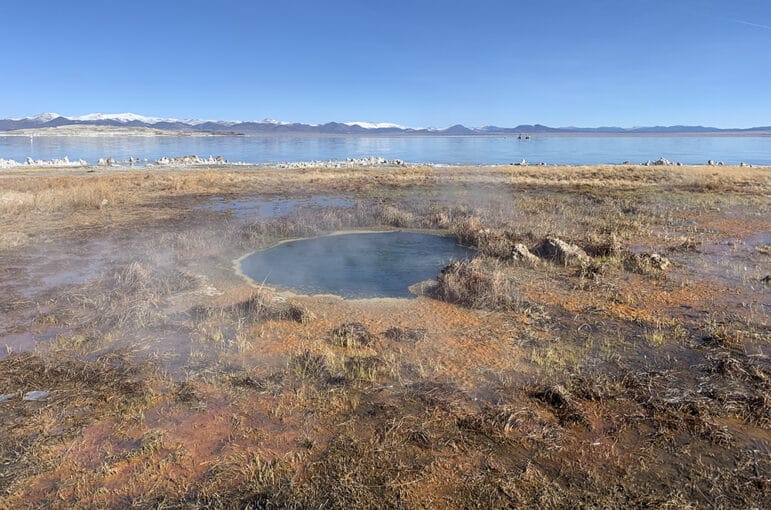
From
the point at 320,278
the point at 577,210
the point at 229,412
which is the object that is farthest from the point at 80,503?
the point at 577,210

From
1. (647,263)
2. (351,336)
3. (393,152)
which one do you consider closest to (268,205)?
(351,336)

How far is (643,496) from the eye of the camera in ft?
13.7

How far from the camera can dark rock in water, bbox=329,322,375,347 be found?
7363 millimetres

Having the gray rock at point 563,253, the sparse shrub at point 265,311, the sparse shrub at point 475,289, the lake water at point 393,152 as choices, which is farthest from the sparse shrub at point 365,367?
the lake water at point 393,152

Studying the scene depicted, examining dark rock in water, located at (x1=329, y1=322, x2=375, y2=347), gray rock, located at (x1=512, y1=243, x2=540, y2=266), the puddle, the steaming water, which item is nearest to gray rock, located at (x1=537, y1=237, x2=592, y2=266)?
gray rock, located at (x1=512, y1=243, x2=540, y2=266)

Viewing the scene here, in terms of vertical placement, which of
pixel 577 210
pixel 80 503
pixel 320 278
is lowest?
pixel 80 503

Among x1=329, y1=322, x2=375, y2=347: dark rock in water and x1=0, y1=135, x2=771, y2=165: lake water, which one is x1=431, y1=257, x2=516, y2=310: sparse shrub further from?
x1=0, y1=135, x2=771, y2=165: lake water

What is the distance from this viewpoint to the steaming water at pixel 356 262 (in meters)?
10.4

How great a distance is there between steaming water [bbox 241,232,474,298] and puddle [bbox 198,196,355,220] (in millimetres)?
5890

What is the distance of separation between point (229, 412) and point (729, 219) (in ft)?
66.8

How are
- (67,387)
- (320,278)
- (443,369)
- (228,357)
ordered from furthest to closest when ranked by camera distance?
1. (320,278)
2. (228,357)
3. (443,369)
4. (67,387)

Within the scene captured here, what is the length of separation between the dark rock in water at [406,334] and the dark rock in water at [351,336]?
12.9 inches

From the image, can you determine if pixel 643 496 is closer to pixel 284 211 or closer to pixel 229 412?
pixel 229 412

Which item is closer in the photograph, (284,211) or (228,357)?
(228,357)
